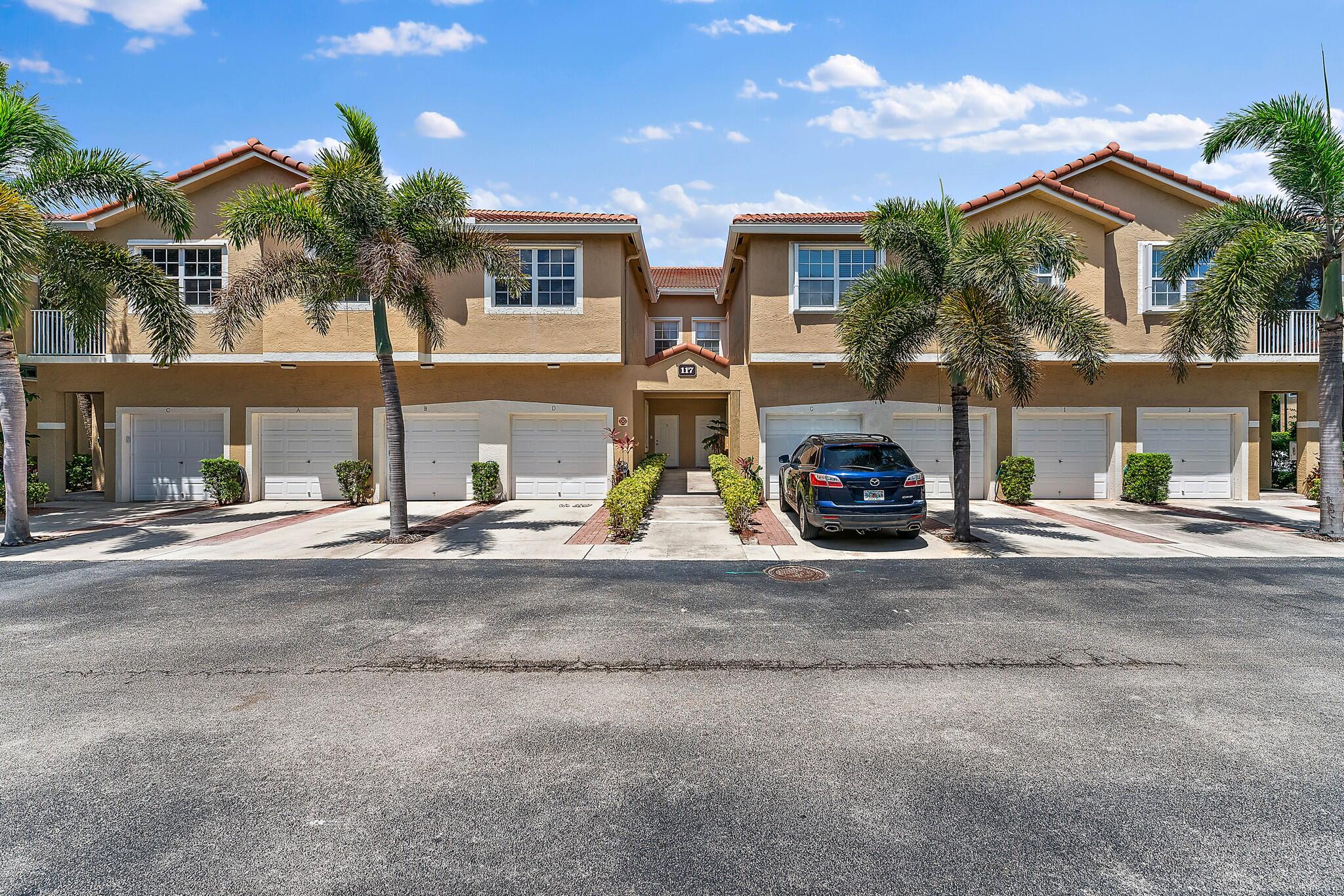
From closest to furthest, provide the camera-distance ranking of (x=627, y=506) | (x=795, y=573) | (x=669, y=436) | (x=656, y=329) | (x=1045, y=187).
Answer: (x=795, y=573), (x=627, y=506), (x=1045, y=187), (x=656, y=329), (x=669, y=436)

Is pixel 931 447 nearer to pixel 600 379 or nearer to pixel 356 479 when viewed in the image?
pixel 600 379

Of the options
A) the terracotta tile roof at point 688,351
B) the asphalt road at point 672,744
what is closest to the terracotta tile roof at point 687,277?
the terracotta tile roof at point 688,351

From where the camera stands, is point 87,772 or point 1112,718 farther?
point 1112,718

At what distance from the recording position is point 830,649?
6125mm

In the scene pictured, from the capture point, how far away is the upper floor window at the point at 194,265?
16.3m

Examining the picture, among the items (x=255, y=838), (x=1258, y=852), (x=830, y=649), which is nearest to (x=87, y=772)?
(x=255, y=838)

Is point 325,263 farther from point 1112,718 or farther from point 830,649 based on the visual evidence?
point 1112,718

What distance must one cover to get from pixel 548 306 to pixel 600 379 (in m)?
2.29

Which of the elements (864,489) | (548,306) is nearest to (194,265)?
(548,306)

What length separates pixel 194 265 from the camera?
16484mm

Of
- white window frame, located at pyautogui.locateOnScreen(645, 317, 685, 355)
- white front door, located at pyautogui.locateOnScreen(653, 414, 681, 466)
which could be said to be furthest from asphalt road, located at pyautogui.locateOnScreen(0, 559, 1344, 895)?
white front door, located at pyautogui.locateOnScreen(653, 414, 681, 466)

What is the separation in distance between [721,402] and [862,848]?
24530mm

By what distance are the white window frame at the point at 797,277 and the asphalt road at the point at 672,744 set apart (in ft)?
30.0

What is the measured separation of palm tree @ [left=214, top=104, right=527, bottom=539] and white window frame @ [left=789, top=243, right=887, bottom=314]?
6.54 meters
